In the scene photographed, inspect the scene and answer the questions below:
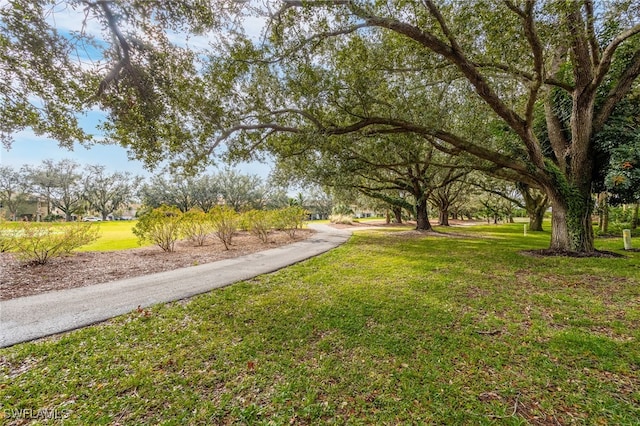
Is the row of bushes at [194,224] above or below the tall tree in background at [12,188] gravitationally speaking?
below

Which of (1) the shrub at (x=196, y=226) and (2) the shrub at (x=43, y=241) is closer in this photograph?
(2) the shrub at (x=43, y=241)

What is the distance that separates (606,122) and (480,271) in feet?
21.3

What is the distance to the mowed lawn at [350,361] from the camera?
209cm

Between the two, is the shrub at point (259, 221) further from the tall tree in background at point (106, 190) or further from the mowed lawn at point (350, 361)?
the tall tree in background at point (106, 190)

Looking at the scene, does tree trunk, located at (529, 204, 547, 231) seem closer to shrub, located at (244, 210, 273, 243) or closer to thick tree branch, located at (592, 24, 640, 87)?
thick tree branch, located at (592, 24, 640, 87)

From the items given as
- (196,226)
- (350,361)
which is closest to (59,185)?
(196,226)

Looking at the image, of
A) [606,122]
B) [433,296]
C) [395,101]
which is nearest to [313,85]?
[395,101]

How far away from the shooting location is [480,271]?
641 cm

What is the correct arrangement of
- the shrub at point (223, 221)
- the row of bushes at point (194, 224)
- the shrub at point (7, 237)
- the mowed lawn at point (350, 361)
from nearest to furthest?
the mowed lawn at point (350, 361) → the shrub at point (7, 237) → the row of bushes at point (194, 224) → the shrub at point (223, 221)

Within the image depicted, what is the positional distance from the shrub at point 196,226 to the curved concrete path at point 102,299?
395 centimetres

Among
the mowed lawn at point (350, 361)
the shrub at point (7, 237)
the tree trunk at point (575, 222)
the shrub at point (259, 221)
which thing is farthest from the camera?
the shrub at point (259, 221)

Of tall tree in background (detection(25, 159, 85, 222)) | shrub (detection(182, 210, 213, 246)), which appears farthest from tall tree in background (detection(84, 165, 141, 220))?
shrub (detection(182, 210, 213, 246))

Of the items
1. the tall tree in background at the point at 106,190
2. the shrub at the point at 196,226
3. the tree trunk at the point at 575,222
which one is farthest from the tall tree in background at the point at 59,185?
the tree trunk at the point at 575,222

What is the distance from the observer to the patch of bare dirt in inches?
205
